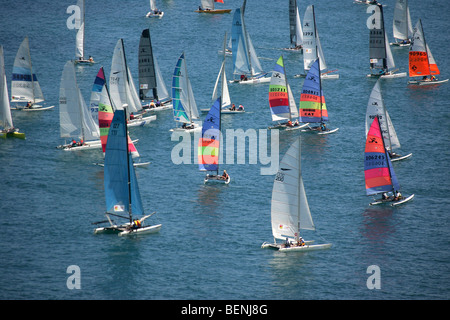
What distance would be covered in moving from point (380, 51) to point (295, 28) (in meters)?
18.9

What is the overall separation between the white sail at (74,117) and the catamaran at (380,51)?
49559 mm

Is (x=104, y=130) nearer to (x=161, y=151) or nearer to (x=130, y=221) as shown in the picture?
(x=161, y=151)

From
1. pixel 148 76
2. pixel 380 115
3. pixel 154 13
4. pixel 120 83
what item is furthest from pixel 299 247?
pixel 154 13

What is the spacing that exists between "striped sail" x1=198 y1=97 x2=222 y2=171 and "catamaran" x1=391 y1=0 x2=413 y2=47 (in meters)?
66.4

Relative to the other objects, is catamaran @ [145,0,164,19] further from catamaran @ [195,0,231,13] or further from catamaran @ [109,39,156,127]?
catamaran @ [109,39,156,127]

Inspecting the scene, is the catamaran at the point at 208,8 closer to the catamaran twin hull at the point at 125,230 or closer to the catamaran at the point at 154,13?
the catamaran at the point at 154,13

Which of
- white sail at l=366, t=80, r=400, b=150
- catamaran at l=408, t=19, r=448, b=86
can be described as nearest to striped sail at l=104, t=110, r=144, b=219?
white sail at l=366, t=80, r=400, b=150

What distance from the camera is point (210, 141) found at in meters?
98.5

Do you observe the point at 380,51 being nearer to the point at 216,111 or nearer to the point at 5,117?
the point at 216,111

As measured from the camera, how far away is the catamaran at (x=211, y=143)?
9825 cm

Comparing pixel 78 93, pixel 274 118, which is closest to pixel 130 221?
pixel 78 93

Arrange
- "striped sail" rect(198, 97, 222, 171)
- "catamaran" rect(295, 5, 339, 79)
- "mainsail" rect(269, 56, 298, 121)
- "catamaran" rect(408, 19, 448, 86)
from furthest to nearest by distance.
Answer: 1. "catamaran" rect(295, 5, 339, 79)
2. "catamaran" rect(408, 19, 448, 86)
3. "mainsail" rect(269, 56, 298, 121)
4. "striped sail" rect(198, 97, 222, 171)

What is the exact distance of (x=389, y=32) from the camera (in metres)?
165

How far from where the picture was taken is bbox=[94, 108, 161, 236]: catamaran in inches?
3346
